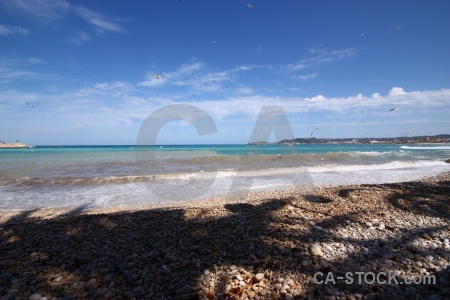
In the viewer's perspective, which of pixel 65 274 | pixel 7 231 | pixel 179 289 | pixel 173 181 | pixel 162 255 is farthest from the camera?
pixel 173 181

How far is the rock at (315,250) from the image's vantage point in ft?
11.0

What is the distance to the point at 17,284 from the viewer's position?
104 inches

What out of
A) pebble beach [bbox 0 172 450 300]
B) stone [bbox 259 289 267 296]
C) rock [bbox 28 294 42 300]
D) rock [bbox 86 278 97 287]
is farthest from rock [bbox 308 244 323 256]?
rock [bbox 28 294 42 300]

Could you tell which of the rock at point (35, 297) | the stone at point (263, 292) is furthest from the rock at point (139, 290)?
the stone at point (263, 292)

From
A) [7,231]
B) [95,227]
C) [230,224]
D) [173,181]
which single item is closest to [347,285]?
[230,224]

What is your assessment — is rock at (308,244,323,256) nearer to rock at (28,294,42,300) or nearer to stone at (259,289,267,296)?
stone at (259,289,267,296)

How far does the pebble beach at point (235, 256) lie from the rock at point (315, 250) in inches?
0.6

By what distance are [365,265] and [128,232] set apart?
396 cm

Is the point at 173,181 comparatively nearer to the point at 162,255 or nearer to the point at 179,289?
the point at 162,255

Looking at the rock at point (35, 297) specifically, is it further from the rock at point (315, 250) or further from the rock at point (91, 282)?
the rock at point (315, 250)

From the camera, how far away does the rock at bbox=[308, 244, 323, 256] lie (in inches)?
131

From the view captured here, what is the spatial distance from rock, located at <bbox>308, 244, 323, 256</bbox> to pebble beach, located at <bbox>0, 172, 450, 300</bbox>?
0.05ft

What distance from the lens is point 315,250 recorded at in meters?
3.40

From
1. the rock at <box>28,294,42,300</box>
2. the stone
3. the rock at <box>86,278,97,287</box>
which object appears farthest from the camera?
the rock at <box>86,278,97,287</box>
